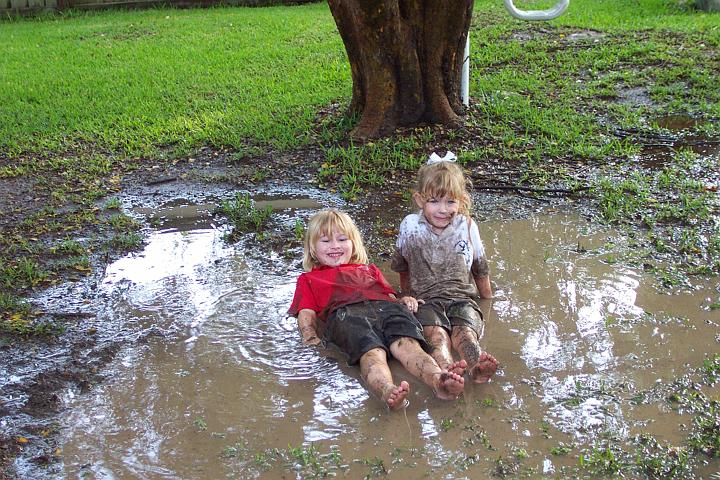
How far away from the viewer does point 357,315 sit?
164 inches

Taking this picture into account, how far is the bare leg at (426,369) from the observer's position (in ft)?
11.7

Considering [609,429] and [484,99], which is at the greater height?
[484,99]

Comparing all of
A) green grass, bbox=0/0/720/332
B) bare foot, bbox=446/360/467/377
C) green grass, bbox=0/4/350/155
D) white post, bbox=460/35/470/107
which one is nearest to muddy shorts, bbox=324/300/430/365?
bare foot, bbox=446/360/467/377

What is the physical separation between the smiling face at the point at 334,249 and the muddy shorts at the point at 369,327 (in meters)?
0.34

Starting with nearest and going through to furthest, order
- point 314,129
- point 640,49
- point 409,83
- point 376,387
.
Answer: point 376,387
point 409,83
point 314,129
point 640,49

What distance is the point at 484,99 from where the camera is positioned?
8195 mm

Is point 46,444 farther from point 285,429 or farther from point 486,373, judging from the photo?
point 486,373

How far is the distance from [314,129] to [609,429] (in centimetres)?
500

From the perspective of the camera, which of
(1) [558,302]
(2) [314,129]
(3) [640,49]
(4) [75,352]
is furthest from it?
(3) [640,49]

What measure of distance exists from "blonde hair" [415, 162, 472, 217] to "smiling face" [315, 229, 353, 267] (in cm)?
53

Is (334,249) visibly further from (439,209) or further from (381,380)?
(381,380)

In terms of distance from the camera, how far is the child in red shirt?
12.2 feet

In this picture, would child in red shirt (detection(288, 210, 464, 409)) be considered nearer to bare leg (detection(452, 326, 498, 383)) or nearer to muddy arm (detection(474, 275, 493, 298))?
bare leg (detection(452, 326, 498, 383))

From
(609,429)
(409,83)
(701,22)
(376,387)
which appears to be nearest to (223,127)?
(409,83)
